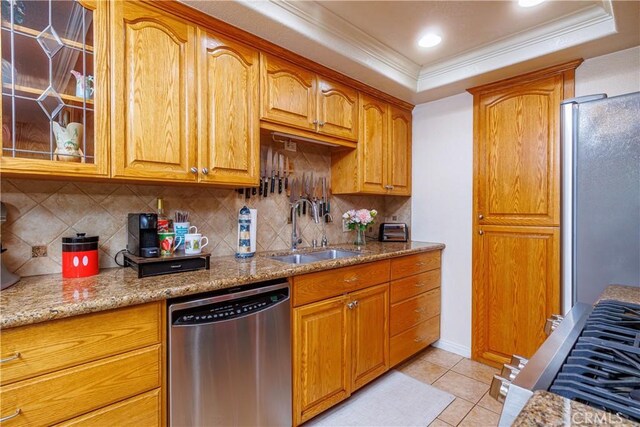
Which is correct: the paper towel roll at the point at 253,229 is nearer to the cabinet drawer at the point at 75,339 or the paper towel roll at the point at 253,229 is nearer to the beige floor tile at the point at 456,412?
the cabinet drawer at the point at 75,339

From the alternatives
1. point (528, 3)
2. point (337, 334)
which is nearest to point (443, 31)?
point (528, 3)

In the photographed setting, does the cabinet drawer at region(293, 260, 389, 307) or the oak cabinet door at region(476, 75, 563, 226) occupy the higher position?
the oak cabinet door at region(476, 75, 563, 226)

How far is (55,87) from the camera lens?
4.10 ft

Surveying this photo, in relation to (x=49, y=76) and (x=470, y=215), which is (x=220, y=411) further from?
(x=470, y=215)

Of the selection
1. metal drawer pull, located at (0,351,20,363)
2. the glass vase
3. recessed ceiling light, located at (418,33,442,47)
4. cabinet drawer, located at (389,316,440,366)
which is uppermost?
recessed ceiling light, located at (418,33,442,47)

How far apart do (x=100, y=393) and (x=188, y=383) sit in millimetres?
303

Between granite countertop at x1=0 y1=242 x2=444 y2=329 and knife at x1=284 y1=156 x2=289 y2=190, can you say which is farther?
knife at x1=284 y1=156 x2=289 y2=190

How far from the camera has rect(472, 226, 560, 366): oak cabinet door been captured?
2188 millimetres

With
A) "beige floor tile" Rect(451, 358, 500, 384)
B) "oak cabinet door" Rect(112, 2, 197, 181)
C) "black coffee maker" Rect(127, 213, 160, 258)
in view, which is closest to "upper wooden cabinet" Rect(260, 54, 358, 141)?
"oak cabinet door" Rect(112, 2, 197, 181)

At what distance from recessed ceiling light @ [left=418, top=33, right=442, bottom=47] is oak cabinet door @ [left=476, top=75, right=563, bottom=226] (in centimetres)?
70

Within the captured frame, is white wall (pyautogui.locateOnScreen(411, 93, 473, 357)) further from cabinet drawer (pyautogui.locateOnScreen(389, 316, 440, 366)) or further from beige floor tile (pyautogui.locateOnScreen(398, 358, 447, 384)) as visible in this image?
beige floor tile (pyautogui.locateOnScreen(398, 358, 447, 384))

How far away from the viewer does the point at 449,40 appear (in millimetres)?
2113

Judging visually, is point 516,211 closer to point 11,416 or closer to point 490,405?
point 490,405

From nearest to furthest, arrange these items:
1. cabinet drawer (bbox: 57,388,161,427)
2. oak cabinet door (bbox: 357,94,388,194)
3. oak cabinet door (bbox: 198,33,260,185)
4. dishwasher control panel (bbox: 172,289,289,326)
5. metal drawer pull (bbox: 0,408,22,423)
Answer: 1. metal drawer pull (bbox: 0,408,22,423)
2. cabinet drawer (bbox: 57,388,161,427)
3. dishwasher control panel (bbox: 172,289,289,326)
4. oak cabinet door (bbox: 198,33,260,185)
5. oak cabinet door (bbox: 357,94,388,194)
